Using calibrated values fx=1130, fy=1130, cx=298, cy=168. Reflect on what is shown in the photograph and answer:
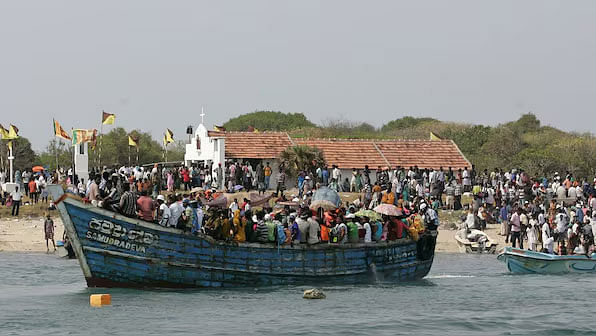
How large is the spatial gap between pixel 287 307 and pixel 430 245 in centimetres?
741

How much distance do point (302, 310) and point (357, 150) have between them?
31608 mm

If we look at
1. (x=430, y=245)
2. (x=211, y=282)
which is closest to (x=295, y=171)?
(x=430, y=245)

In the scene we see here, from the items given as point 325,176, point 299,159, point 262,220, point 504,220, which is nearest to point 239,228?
point 262,220

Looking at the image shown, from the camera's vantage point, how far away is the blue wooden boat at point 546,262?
105 ft

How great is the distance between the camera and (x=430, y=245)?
30188 millimetres

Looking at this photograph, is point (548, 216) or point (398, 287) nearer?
point (398, 287)

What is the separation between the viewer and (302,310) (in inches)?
930

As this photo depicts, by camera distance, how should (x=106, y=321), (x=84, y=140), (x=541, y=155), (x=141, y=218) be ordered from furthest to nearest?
(x=541, y=155) < (x=84, y=140) < (x=141, y=218) < (x=106, y=321)

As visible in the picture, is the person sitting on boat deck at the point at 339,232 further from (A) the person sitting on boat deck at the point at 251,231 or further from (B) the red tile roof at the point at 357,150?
(B) the red tile roof at the point at 357,150

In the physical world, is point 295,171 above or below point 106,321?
above

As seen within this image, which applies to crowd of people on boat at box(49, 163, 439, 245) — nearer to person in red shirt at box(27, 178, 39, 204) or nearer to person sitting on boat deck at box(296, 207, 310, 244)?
person sitting on boat deck at box(296, 207, 310, 244)

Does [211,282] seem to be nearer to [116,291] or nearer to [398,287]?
[116,291]

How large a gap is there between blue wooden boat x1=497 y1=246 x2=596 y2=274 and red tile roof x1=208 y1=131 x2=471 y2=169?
20948 mm

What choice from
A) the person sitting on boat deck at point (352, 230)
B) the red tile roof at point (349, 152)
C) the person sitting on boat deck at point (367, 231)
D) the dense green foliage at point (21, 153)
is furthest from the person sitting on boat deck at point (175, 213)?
the dense green foliage at point (21, 153)
